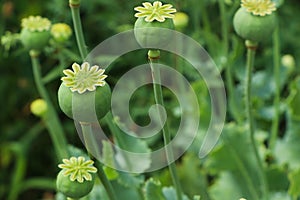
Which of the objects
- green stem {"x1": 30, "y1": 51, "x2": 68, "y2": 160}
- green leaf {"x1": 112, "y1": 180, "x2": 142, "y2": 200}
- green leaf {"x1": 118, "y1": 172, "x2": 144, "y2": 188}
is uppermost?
green stem {"x1": 30, "y1": 51, "x2": 68, "y2": 160}

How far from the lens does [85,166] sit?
667 millimetres

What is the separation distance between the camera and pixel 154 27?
Result: 64 cm

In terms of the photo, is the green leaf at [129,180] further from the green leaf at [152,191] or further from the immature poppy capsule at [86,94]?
the immature poppy capsule at [86,94]

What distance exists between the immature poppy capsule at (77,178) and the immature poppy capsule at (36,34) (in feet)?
0.99

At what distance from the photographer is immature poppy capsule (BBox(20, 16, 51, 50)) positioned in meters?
0.93

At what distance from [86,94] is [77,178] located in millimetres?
98

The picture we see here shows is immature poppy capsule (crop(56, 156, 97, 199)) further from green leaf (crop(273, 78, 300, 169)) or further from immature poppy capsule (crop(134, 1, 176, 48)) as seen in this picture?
green leaf (crop(273, 78, 300, 169))

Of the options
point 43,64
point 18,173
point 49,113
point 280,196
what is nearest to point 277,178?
point 280,196

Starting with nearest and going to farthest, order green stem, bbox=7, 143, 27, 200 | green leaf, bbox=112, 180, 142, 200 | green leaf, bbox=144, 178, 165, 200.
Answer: green leaf, bbox=144, 178, 165, 200, green leaf, bbox=112, 180, 142, 200, green stem, bbox=7, 143, 27, 200

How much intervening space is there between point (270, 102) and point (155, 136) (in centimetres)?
26

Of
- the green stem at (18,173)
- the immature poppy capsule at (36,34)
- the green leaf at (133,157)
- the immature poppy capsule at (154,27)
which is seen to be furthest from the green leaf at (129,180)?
the green stem at (18,173)

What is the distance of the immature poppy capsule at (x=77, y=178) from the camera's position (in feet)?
2.18

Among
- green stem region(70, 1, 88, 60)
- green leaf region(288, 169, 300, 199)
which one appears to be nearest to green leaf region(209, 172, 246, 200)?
green leaf region(288, 169, 300, 199)

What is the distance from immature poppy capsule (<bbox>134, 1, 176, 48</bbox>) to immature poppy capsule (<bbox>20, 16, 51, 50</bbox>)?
0.32 meters
